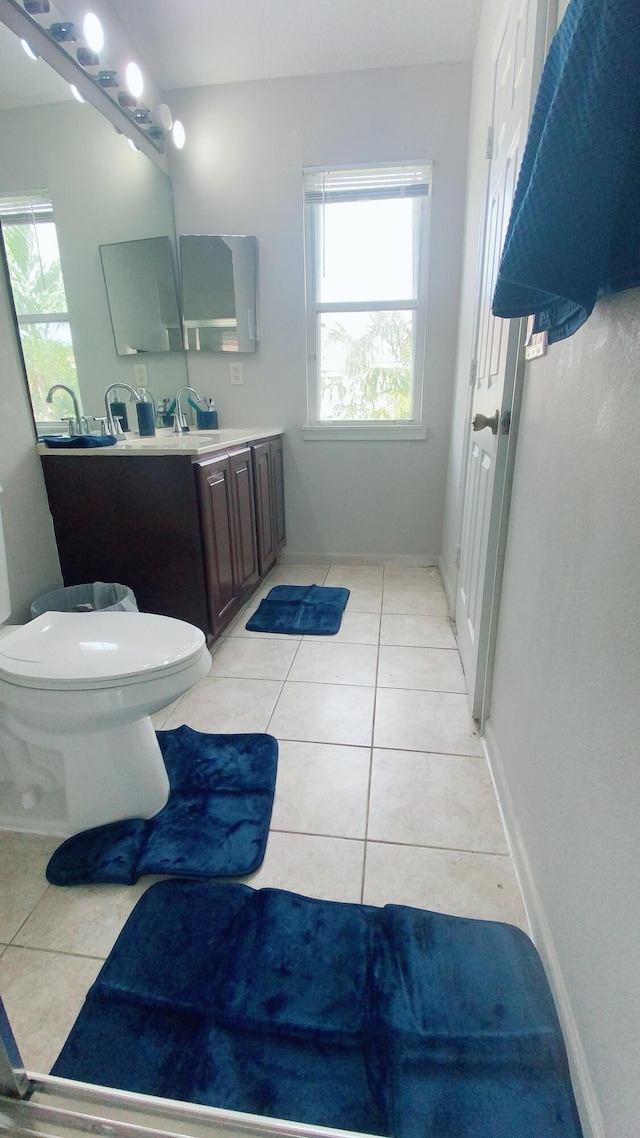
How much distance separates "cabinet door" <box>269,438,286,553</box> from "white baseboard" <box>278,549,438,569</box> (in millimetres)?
131

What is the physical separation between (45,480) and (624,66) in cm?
185

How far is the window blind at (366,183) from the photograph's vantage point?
2.48 m

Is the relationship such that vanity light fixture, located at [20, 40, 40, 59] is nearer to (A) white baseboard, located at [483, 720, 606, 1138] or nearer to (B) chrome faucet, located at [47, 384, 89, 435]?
(B) chrome faucet, located at [47, 384, 89, 435]

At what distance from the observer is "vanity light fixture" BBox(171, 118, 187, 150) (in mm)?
2436

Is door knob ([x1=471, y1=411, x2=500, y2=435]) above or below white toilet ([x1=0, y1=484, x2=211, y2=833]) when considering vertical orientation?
above

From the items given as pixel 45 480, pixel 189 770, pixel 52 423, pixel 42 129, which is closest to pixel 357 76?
pixel 42 129

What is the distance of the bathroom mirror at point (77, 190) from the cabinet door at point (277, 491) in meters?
0.78

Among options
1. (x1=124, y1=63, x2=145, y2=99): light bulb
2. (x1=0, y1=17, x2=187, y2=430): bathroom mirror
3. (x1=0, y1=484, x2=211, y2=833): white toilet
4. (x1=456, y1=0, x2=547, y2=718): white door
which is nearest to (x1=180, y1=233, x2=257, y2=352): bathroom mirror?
(x1=0, y1=17, x2=187, y2=430): bathroom mirror

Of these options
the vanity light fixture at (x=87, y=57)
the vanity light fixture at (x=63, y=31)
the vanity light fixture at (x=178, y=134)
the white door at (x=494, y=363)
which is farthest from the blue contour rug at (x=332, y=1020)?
the vanity light fixture at (x=178, y=134)

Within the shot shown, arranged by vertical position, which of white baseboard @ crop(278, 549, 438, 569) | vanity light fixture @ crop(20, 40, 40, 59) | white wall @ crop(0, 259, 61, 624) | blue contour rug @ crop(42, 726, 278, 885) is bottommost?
blue contour rug @ crop(42, 726, 278, 885)

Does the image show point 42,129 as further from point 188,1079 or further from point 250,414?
point 188,1079

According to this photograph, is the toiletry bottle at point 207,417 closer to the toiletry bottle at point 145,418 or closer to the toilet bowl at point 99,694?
the toiletry bottle at point 145,418

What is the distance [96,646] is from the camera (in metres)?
1.15

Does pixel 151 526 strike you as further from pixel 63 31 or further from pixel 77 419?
pixel 63 31
